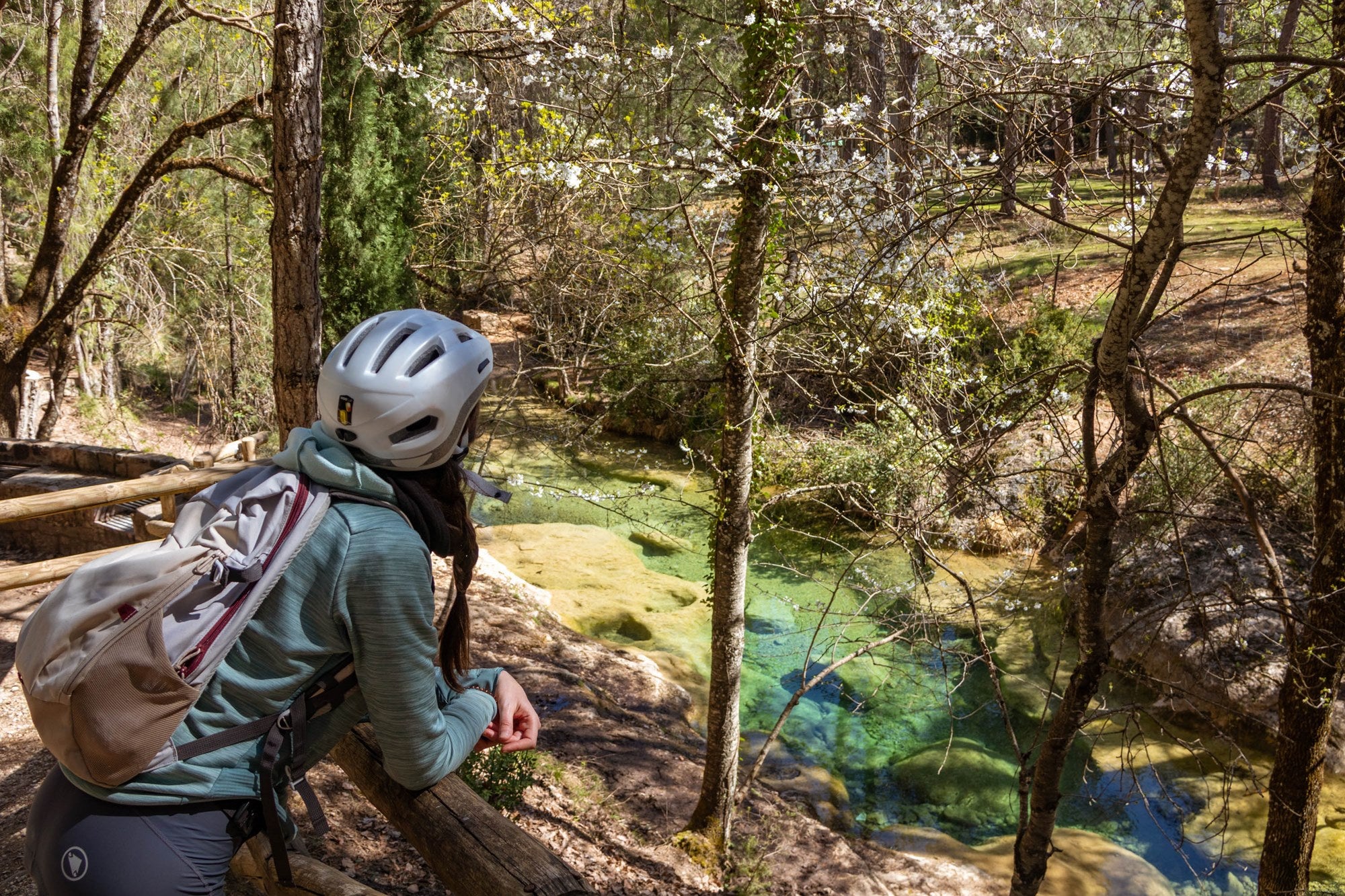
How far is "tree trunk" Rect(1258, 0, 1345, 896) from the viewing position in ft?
13.8

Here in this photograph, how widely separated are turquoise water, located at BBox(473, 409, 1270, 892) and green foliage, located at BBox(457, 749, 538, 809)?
1.46m

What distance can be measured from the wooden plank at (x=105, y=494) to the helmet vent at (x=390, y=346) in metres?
3.17

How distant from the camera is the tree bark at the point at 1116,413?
2818 mm

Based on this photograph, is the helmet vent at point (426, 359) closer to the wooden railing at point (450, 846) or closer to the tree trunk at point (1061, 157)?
the wooden railing at point (450, 846)

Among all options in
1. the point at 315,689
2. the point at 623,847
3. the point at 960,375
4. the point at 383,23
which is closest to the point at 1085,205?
the point at 960,375

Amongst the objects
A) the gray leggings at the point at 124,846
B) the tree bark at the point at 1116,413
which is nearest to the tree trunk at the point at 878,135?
the tree bark at the point at 1116,413

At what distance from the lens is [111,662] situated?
1470mm

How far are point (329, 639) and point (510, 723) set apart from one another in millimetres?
484

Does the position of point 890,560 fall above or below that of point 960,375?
below

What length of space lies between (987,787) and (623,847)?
11.8ft

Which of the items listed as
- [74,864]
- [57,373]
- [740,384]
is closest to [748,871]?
[740,384]

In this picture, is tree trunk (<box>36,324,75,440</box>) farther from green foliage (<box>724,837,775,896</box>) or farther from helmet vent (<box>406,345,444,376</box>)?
helmet vent (<box>406,345,444,376</box>)

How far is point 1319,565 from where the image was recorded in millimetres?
4520

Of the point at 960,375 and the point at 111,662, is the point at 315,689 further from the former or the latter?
the point at 960,375
